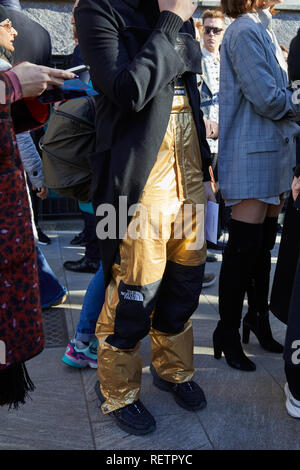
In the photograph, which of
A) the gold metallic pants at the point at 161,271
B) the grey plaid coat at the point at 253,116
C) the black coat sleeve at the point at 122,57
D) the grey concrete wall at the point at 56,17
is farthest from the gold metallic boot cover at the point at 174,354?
the grey concrete wall at the point at 56,17

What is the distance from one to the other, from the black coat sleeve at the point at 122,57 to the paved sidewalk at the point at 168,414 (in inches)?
53.9

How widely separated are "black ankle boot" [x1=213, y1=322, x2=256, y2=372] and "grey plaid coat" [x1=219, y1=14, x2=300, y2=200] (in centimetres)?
75

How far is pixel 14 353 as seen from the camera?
71.6 inches

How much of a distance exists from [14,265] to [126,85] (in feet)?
2.53

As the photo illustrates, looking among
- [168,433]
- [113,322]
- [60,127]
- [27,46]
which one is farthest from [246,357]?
[27,46]

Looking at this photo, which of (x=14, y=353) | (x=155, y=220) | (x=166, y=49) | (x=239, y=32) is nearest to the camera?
(x=14, y=353)

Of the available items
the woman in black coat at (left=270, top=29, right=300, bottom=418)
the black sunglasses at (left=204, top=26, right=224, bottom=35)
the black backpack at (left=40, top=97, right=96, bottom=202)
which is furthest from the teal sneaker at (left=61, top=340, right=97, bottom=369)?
the black sunglasses at (left=204, top=26, right=224, bottom=35)

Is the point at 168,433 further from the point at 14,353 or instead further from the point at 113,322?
the point at 14,353

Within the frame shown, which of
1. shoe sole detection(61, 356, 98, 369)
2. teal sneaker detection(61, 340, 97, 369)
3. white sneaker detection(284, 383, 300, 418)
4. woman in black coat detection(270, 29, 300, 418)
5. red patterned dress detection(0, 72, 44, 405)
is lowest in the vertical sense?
shoe sole detection(61, 356, 98, 369)

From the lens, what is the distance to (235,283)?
2.86 metres

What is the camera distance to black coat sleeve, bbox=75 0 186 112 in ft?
6.53

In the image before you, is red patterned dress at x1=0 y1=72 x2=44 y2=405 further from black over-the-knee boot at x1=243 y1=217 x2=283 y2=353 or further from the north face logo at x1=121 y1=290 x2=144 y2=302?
black over-the-knee boot at x1=243 y1=217 x2=283 y2=353

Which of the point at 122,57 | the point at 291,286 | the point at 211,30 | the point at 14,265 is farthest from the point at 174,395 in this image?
the point at 211,30

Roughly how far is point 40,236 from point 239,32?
3560mm
